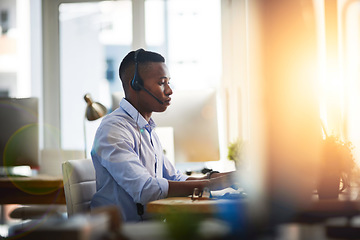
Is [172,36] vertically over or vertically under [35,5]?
under

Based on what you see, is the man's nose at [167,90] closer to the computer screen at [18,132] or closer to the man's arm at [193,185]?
the man's arm at [193,185]

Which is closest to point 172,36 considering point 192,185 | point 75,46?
point 75,46

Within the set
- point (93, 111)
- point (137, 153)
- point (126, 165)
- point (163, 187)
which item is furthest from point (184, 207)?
point (93, 111)

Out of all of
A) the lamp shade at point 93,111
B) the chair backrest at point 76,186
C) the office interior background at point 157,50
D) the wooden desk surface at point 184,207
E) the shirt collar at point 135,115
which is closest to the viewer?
the wooden desk surface at point 184,207

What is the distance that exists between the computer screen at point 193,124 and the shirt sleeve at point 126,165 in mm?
885

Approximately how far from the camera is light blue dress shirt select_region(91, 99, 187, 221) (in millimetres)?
1526

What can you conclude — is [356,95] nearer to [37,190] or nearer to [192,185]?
[192,185]

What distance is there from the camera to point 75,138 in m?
4.80

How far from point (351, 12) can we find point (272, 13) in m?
1.48

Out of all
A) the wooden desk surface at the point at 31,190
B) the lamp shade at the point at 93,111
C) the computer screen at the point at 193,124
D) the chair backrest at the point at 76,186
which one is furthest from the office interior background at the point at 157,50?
the chair backrest at the point at 76,186

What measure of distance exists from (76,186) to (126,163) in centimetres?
31

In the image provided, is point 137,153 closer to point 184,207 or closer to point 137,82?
point 137,82

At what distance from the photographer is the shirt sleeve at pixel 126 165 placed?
1.51 metres

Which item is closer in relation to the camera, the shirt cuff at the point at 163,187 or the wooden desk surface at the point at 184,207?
the wooden desk surface at the point at 184,207
